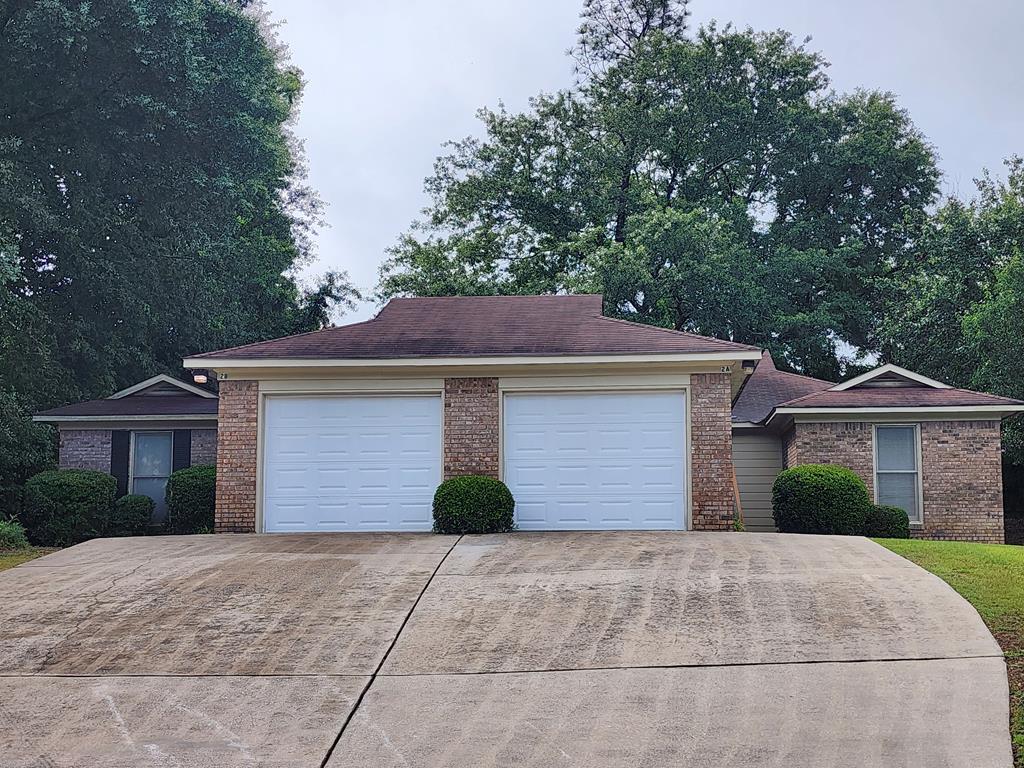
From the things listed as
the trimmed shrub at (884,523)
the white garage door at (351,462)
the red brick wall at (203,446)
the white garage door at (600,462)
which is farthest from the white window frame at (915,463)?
the red brick wall at (203,446)

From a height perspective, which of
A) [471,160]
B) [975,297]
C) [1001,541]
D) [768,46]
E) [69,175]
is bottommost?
[1001,541]

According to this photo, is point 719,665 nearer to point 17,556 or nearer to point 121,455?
point 17,556

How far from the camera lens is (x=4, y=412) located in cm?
2214

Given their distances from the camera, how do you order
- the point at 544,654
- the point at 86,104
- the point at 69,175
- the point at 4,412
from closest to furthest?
1. the point at 544,654
2. the point at 4,412
3. the point at 86,104
4. the point at 69,175

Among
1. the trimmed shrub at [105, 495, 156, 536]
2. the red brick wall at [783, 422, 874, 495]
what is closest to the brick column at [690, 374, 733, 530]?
the red brick wall at [783, 422, 874, 495]

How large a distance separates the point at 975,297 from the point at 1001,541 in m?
11.7

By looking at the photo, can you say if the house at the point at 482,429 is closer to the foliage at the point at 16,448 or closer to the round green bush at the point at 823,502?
the round green bush at the point at 823,502

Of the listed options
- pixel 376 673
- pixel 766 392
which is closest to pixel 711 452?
pixel 376 673

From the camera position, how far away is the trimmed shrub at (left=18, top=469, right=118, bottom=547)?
62.5ft

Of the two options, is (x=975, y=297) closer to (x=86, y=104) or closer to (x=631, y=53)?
(x=631, y=53)

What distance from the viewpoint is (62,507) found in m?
19.1

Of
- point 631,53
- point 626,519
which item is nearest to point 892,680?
point 626,519

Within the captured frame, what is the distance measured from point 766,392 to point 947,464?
5.22 metres

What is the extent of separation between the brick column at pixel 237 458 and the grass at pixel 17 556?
2.50 metres
